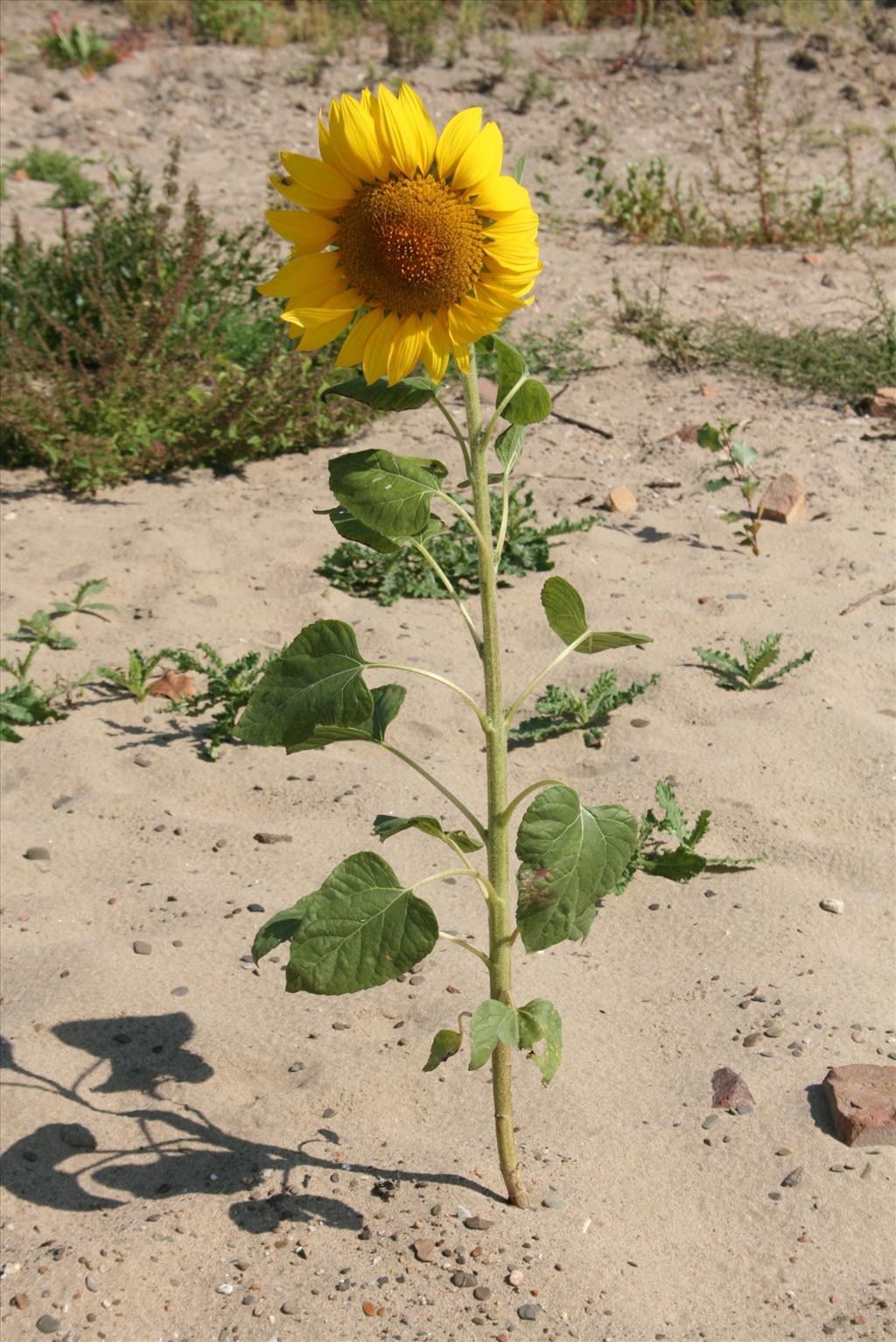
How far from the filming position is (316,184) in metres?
1.75

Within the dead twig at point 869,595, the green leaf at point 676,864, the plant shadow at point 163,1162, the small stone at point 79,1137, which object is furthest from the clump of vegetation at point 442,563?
the small stone at point 79,1137

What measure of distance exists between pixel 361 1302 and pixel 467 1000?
0.74 meters

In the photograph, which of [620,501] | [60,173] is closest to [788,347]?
[620,501]

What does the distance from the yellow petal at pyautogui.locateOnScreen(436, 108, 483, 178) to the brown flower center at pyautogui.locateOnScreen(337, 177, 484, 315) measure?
0.08 ft

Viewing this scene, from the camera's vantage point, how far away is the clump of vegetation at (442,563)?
4492 mm

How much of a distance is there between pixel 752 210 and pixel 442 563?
426cm

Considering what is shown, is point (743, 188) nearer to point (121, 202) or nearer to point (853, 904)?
point (121, 202)

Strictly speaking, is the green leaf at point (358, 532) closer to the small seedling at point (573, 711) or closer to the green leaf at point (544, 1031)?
the green leaf at point (544, 1031)

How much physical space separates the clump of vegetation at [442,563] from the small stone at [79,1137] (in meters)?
2.21

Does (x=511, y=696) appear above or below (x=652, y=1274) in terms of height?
below

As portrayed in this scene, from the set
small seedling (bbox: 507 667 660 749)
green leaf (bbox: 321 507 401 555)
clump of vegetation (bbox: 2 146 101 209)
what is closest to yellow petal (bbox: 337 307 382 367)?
green leaf (bbox: 321 507 401 555)

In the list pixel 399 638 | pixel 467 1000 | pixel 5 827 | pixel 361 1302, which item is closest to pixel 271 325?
pixel 399 638

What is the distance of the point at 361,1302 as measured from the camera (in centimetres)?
218

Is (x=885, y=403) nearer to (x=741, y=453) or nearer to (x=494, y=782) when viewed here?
(x=741, y=453)
